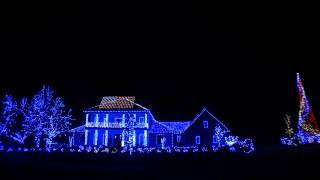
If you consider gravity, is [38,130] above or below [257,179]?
above

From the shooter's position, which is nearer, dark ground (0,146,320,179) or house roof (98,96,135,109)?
dark ground (0,146,320,179)

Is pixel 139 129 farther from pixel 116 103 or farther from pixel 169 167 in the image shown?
pixel 169 167

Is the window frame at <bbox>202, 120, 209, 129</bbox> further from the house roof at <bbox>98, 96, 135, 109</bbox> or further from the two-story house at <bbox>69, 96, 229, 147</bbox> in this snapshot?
the house roof at <bbox>98, 96, 135, 109</bbox>

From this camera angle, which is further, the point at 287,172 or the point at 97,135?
the point at 97,135

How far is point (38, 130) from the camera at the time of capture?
36000 millimetres

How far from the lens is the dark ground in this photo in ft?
55.3

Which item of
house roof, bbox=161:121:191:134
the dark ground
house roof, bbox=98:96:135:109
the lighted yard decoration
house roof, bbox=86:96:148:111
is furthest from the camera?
house roof, bbox=161:121:191:134

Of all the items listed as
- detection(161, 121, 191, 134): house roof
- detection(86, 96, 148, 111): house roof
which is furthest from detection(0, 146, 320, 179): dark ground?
detection(161, 121, 191, 134): house roof

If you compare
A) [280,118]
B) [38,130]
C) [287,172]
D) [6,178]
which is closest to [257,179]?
[287,172]

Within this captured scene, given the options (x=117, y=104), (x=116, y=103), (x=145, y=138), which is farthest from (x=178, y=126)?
(x=116, y=103)

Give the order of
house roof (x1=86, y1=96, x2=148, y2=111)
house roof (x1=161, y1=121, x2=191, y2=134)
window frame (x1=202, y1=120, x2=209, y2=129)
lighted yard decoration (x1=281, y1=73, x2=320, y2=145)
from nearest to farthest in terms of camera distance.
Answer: lighted yard decoration (x1=281, y1=73, x2=320, y2=145), window frame (x1=202, y1=120, x2=209, y2=129), house roof (x1=86, y1=96, x2=148, y2=111), house roof (x1=161, y1=121, x2=191, y2=134)

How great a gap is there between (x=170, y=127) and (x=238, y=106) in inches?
765

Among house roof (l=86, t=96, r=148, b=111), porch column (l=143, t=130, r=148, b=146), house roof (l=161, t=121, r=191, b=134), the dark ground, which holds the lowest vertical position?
the dark ground

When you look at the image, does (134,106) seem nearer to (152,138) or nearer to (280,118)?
(152,138)
